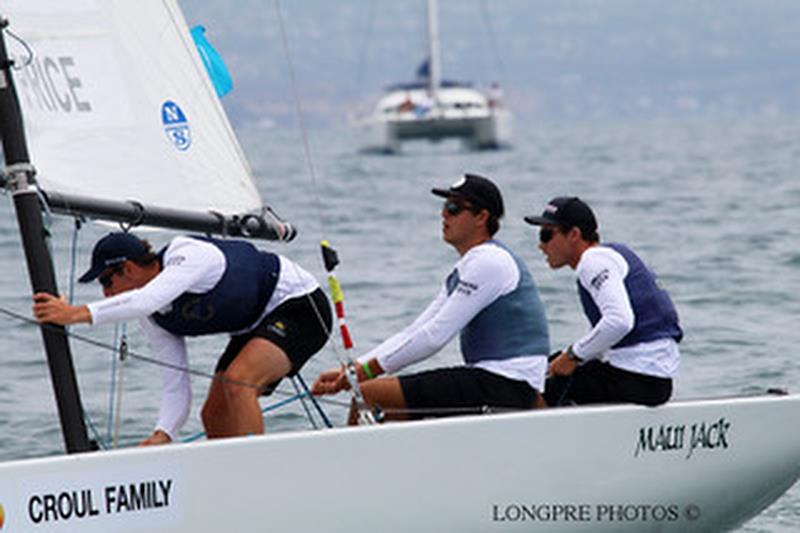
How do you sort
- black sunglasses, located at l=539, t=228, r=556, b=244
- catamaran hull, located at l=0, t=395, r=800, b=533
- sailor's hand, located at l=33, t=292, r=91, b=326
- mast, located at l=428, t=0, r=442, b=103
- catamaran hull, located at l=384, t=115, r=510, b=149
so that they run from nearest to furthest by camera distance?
catamaran hull, located at l=0, t=395, r=800, b=533
sailor's hand, located at l=33, t=292, r=91, b=326
black sunglasses, located at l=539, t=228, r=556, b=244
mast, located at l=428, t=0, r=442, b=103
catamaran hull, located at l=384, t=115, r=510, b=149

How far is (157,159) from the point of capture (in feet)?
19.3

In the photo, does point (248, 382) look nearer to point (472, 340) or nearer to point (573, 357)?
point (472, 340)

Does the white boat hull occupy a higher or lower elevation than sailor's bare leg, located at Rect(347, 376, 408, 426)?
lower

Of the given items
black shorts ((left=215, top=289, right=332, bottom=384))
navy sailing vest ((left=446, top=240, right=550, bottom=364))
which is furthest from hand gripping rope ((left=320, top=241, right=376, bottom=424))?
navy sailing vest ((left=446, top=240, right=550, bottom=364))

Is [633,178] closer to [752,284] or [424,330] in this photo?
[752,284]

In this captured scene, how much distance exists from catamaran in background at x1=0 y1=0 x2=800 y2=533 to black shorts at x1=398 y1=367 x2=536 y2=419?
0.18 metres

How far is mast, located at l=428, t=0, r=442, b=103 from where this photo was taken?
1960 inches

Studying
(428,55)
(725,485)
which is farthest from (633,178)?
(725,485)

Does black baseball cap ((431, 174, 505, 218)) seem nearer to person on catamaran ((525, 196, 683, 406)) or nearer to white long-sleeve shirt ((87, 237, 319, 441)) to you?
person on catamaran ((525, 196, 683, 406))

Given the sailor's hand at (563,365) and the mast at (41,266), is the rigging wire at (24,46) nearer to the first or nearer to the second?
the mast at (41,266)

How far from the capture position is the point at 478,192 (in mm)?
5566

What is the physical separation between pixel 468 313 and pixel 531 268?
9338mm

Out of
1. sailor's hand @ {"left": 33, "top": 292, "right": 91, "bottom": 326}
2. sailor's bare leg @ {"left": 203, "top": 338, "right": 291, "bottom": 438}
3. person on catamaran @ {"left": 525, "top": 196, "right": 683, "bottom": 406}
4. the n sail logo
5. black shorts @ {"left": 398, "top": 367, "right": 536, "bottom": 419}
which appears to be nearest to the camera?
sailor's hand @ {"left": 33, "top": 292, "right": 91, "bottom": 326}

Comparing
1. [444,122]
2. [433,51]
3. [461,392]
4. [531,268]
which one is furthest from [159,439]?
[433,51]
